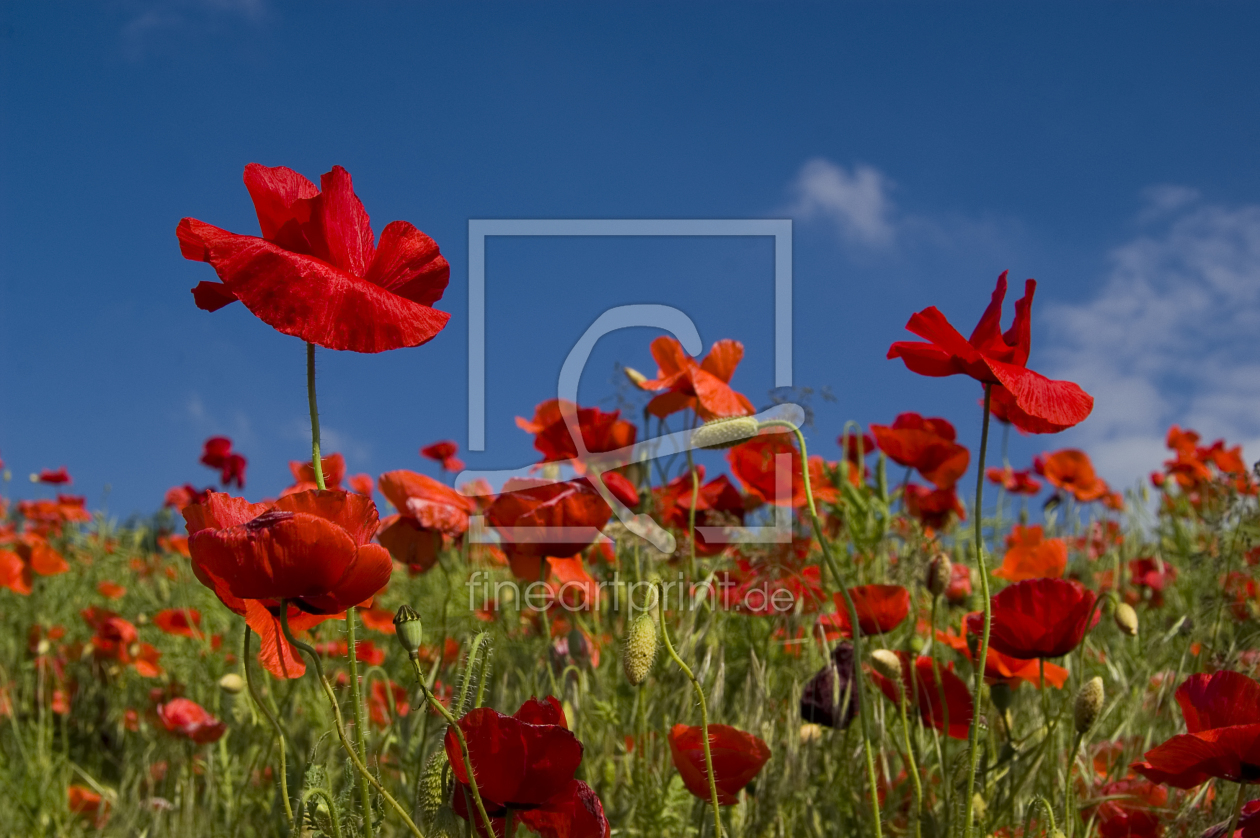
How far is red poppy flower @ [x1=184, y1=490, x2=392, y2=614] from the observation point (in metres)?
0.81

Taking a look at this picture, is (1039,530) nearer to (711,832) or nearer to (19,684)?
(711,832)

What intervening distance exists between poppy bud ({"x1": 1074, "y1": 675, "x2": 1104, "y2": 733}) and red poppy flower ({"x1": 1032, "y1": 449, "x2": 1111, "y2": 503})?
4.05 m

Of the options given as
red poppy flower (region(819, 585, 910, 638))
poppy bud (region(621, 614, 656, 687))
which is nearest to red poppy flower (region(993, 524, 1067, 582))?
red poppy flower (region(819, 585, 910, 638))

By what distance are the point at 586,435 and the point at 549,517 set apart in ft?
1.80

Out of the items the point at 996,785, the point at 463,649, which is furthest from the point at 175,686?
the point at 996,785

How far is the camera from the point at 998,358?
43.9 inches

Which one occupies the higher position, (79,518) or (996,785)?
(79,518)

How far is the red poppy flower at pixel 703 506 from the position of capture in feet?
7.63

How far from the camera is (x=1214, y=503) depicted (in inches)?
98.7

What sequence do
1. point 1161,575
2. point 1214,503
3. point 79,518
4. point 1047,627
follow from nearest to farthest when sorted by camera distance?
point 1047,627 < point 1214,503 < point 1161,575 < point 79,518

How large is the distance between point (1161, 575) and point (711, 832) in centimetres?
264

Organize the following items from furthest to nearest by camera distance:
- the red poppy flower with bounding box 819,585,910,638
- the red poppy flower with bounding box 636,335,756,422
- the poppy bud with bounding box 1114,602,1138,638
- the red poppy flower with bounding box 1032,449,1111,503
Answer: the red poppy flower with bounding box 1032,449,1111,503 < the red poppy flower with bounding box 636,335,756,422 < the red poppy flower with bounding box 819,585,910,638 < the poppy bud with bounding box 1114,602,1138,638

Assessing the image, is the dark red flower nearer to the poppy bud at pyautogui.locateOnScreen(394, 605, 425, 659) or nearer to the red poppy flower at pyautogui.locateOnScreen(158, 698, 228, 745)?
the poppy bud at pyautogui.locateOnScreen(394, 605, 425, 659)

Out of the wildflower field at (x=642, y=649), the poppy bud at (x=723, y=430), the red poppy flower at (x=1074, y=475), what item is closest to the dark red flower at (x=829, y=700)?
the wildflower field at (x=642, y=649)
